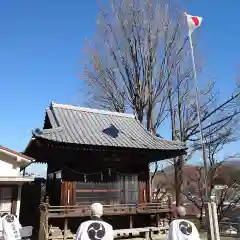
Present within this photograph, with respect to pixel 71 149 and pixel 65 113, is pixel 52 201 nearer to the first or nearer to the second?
pixel 71 149

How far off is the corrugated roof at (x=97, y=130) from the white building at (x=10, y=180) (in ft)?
7.42

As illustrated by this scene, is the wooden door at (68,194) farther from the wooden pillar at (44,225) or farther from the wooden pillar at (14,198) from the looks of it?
the wooden pillar at (14,198)

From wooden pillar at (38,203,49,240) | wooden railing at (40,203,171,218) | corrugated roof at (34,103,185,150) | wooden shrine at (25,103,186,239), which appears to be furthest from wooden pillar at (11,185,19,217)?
corrugated roof at (34,103,185,150)

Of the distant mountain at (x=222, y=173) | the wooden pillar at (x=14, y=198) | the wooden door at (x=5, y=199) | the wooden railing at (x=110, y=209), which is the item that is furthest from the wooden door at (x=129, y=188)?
the distant mountain at (x=222, y=173)

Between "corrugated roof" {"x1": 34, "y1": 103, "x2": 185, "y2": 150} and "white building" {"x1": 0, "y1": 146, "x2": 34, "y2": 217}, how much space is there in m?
2.26

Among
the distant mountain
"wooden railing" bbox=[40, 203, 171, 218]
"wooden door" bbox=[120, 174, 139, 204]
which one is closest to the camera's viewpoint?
"wooden railing" bbox=[40, 203, 171, 218]

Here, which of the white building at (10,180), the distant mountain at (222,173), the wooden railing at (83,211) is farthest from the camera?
the distant mountain at (222,173)

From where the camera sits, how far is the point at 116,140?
44.9 feet

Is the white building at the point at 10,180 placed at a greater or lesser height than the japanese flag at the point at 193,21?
lesser

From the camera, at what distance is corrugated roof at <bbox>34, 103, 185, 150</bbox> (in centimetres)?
1276

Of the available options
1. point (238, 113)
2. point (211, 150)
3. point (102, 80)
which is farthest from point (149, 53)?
point (211, 150)

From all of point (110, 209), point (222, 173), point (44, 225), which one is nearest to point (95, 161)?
point (110, 209)

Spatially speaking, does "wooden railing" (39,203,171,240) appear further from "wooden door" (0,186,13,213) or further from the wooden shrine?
"wooden door" (0,186,13,213)

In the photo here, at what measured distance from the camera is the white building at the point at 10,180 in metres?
12.4
